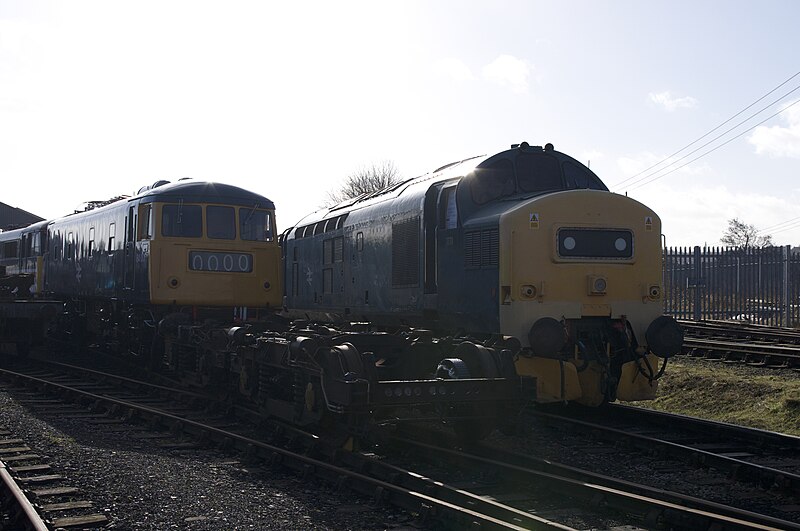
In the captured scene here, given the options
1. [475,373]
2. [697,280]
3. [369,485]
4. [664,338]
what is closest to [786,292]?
[697,280]

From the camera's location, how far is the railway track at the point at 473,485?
6562 mm

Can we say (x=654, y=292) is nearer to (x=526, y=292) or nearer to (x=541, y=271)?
(x=541, y=271)

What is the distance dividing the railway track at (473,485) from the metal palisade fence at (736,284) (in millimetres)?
17449

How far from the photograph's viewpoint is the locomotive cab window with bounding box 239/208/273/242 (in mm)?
16094

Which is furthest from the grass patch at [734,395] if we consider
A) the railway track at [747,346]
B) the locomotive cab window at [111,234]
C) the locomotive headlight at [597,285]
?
the locomotive cab window at [111,234]

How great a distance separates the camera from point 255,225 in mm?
16250

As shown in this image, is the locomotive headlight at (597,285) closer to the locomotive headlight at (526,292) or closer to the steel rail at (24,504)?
the locomotive headlight at (526,292)

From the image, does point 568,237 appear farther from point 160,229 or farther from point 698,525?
point 160,229

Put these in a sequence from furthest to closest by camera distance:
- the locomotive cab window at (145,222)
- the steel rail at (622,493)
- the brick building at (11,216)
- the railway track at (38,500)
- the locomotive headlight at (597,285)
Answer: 1. the brick building at (11,216)
2. the locomotive cab window at (145,222)
3. the locomotive headlight at (597,285)
4. the railway track at (38,500)
5. the steel rail at (622,493)

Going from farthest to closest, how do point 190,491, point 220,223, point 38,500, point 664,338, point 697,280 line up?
point 697,280, point 220,223, point 664,338, point 190,491, point 38,500

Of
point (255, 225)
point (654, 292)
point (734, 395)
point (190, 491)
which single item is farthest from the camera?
point (255, 225)

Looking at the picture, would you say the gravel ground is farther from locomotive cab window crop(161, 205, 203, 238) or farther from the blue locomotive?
locomotive cab window crop(161, 205, 203, 238)

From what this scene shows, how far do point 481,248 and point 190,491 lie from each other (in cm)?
445

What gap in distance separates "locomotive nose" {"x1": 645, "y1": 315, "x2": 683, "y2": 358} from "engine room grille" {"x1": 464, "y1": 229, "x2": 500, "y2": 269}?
6.91 feet
